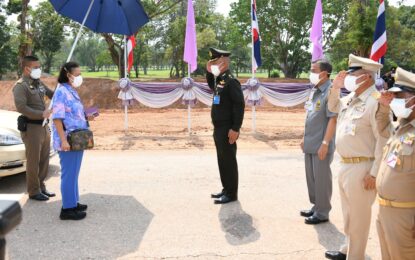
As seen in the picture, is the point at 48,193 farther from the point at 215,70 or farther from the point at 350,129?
the point at 350,129

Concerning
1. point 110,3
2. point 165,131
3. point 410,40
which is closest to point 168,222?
point 110,3

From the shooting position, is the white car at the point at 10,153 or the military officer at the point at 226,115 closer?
the military officer at the point at 226,115

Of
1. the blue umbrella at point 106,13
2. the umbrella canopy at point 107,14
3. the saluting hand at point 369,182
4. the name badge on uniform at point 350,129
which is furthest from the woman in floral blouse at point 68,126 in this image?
the saluting hand at point 369,182

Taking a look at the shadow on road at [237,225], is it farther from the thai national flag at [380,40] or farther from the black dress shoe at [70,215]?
the thai national flag at [380,40]

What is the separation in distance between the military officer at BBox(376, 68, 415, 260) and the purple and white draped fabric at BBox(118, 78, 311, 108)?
8.85 m

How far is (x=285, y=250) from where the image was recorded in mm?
3979

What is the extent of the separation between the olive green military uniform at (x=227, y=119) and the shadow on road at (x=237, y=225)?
349 mm

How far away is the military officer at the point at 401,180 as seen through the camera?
2.67m

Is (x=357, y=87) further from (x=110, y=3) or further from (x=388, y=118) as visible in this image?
(x=110, y=3)

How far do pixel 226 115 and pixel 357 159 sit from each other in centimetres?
217

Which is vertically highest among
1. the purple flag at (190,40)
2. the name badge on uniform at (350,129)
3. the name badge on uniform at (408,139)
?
the purple flag at (190,40)

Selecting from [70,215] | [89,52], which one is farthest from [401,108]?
[89,52]

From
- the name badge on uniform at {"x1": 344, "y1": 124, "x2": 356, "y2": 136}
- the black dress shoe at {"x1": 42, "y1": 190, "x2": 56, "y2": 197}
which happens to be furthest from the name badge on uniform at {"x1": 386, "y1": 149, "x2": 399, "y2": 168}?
the black dress shoe at {"x1": 42, "y1": 190, "x2": 56, "y2": 197}

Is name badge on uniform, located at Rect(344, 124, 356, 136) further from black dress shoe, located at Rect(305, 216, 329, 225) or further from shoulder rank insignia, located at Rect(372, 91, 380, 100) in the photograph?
black dress shoe, located at Rect(305, 216, 329, 225)
